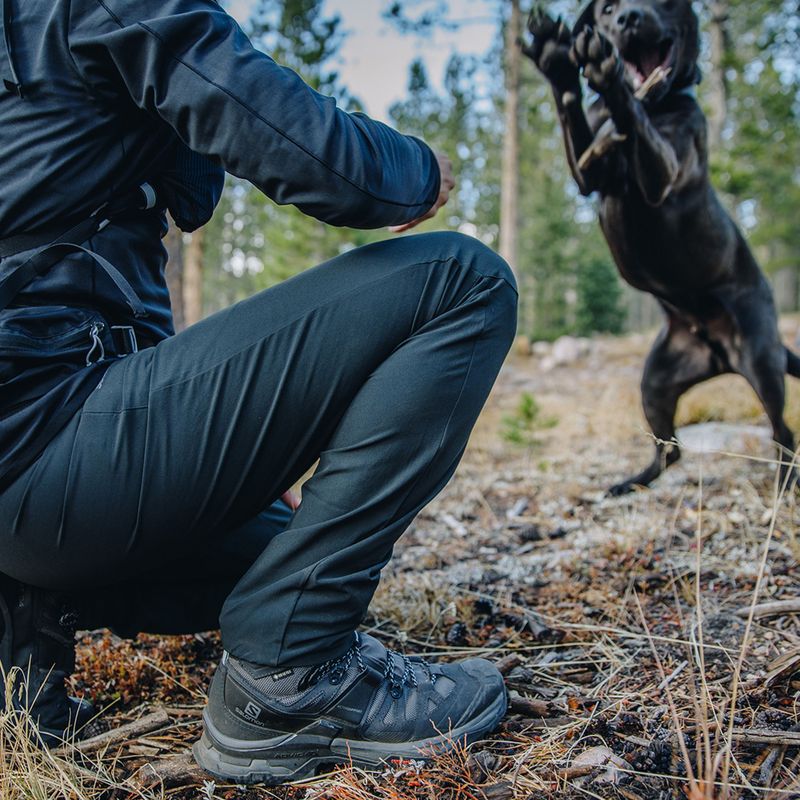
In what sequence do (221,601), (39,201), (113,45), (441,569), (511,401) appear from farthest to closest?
(511,401), (441,569), (221,601), (39,201), (113,45)

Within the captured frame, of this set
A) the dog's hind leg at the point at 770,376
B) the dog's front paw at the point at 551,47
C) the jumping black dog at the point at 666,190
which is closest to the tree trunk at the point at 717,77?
the jumping black dog at the point at 666,190

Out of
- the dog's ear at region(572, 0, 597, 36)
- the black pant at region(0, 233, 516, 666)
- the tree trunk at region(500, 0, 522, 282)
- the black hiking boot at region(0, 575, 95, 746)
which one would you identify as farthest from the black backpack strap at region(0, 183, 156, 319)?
the tree trunk at region(500, 0, 522, 282)

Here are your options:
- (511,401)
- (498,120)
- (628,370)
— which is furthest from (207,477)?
(498,120)

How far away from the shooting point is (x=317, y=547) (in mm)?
1412

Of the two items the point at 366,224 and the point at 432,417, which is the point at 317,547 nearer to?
the point at 432,417

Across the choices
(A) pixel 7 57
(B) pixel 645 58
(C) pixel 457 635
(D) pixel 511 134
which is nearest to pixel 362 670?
(C) pixel 457 635

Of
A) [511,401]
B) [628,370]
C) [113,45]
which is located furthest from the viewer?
[628,370]

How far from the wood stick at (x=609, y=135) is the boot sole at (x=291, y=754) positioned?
8.29 feet

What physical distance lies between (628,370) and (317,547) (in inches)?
455

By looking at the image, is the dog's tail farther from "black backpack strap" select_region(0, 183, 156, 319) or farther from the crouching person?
"black backpack strap" select_region(0, 183, 156, 319)

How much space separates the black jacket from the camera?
1.24m

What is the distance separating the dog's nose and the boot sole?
3.17 metres

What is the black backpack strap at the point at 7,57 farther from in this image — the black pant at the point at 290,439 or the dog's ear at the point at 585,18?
the dog's ear at the point at 585,18

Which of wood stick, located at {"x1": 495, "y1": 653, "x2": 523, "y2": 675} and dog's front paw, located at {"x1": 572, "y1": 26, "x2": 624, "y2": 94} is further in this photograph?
dog's front paw, located at {"x1": 572, "y1": 26, "x2": 624, "y2": 94}
